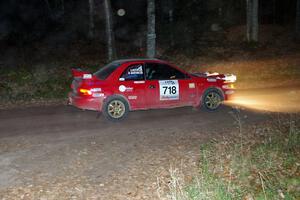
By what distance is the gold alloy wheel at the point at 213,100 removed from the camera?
12398 millimetres

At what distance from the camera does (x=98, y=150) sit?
8586 millimetres

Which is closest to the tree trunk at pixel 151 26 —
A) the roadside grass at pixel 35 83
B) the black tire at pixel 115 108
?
the roadside grass at pixel 35 83

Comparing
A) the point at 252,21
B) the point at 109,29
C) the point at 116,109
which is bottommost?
the point at 116,109

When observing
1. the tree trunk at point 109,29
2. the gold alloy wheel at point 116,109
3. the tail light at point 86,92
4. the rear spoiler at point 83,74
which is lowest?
the gold alloy wheel at point 116,109

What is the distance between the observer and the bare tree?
24.5 metres

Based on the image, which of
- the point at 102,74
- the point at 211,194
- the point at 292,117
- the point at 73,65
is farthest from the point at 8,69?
the point at 211,194

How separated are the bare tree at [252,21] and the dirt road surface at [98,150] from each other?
13386 mm

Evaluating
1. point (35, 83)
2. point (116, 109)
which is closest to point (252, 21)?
point (35, 83)

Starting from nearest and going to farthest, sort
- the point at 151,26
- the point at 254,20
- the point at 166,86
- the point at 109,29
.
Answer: the point at 166,86
the point at 151,26
the point at 109,29
the point at 254,20

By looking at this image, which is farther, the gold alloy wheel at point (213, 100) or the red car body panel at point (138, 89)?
the gold alloy wheel at point (213, 100)

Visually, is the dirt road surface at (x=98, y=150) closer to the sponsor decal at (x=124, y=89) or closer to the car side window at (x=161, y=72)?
the sponsor decal at (x=124, y=89)

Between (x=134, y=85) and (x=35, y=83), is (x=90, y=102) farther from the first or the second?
(x=35, y=83)

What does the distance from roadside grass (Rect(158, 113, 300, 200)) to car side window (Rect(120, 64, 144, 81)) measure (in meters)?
3.33

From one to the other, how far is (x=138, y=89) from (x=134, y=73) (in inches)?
18.1
